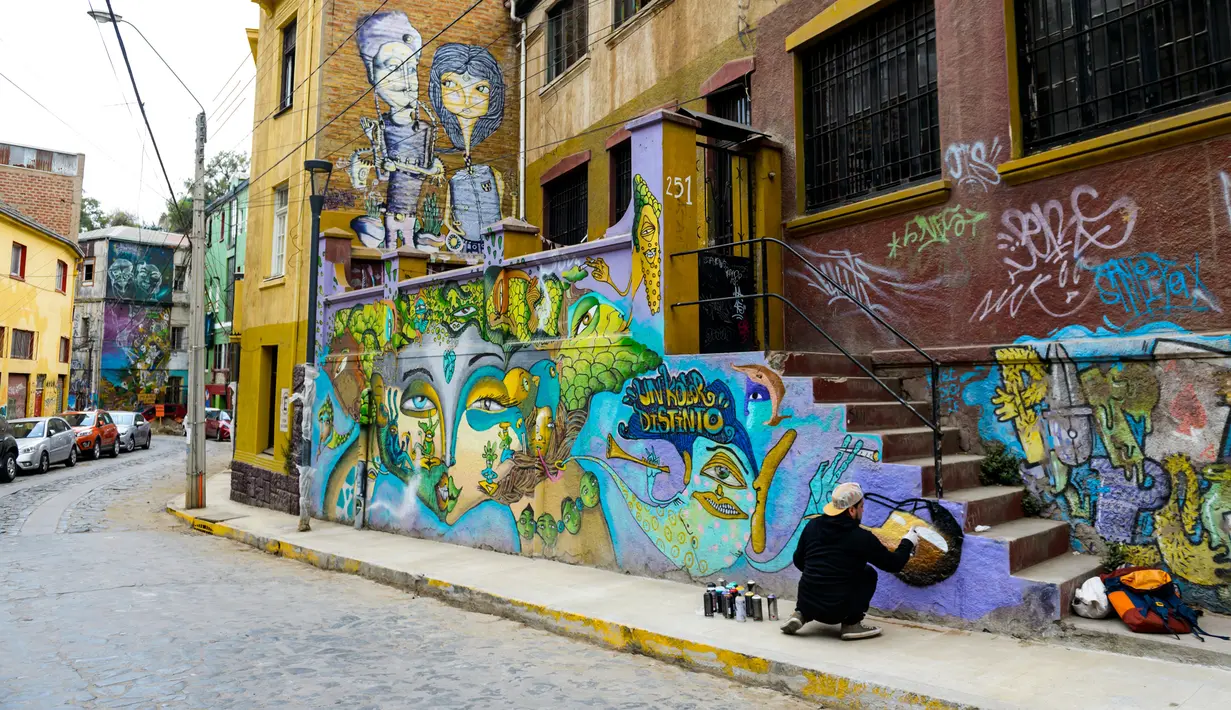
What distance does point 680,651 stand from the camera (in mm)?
5805

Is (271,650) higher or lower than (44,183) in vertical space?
lower

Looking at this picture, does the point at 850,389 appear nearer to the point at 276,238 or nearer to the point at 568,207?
the point at 568,207

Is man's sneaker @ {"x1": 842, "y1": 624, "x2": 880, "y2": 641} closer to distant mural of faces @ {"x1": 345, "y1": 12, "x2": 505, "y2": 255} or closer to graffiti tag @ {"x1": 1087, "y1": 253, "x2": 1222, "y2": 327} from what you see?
graffiti tag @ {"x1": 1087, "y1": 253, "x2": 1222, "y2": 327}

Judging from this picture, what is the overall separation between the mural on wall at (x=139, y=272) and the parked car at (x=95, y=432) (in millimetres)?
19738

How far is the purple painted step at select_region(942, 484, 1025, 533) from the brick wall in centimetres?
4103

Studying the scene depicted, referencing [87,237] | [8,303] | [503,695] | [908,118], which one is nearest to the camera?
[503,695]

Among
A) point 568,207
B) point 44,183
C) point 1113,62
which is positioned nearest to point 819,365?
point 1113,62

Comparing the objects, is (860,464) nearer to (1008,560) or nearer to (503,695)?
(1008,560)

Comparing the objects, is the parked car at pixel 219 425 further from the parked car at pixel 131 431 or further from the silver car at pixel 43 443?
the silver car at pixel 43 443

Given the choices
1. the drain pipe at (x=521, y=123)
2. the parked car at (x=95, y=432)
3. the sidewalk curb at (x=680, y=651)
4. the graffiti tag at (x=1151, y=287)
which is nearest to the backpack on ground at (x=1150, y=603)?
the sidewalk curb at (x=680, y=651)

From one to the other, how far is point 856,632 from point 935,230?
13.1 feet

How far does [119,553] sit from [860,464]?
1003 cm

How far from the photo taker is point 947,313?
297 inches

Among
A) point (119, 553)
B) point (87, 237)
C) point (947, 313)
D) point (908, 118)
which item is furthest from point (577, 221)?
point (87, 237)
